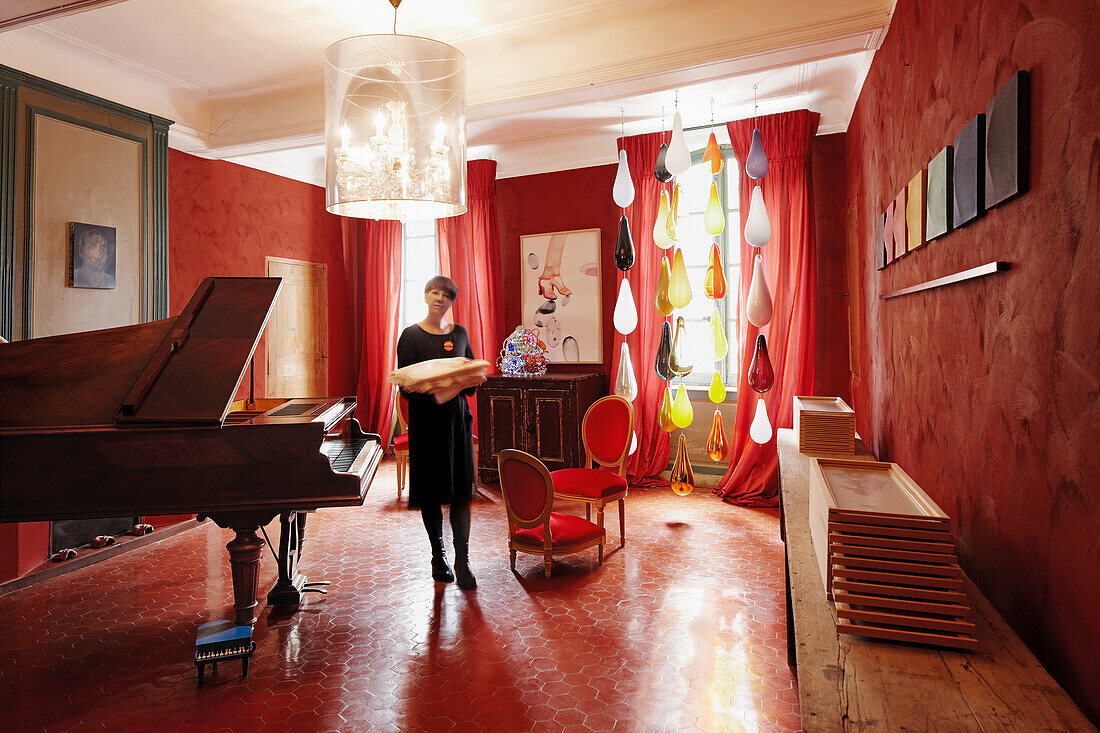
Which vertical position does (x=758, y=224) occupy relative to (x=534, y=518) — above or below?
above

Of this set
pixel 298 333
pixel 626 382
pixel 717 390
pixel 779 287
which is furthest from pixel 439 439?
pixel 298 333

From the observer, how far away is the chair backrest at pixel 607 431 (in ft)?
15.1

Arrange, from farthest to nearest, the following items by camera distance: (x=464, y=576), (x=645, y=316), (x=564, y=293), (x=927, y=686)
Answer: (x=564, y=293), (x=645, y=316), (x=464, y=576), (x=927, y=686)

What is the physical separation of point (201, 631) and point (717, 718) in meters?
2.19

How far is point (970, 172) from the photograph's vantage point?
1743mm

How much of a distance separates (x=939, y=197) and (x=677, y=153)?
8.03 feet

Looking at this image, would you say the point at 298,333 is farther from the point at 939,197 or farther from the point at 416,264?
the point at 939,197

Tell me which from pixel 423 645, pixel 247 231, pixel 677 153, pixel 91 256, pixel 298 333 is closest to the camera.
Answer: pixel 423 645

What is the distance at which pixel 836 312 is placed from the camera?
5.36 metres

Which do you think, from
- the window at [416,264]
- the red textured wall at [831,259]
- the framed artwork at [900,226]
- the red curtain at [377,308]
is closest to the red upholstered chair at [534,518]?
the framed artwork at [900,226]

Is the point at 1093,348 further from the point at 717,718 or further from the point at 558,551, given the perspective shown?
the point at 558,551

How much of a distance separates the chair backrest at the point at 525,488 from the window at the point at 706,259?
2.69 metres

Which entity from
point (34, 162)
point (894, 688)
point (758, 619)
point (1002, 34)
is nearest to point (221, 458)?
point (894, 688)

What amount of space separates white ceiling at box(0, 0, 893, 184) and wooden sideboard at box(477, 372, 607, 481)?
2364mm
